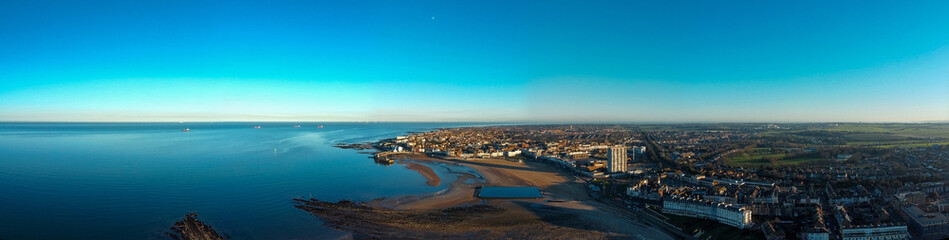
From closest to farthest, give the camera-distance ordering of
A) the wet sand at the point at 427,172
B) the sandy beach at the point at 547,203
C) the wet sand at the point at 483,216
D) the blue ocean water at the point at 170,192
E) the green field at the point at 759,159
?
the blue ocean water at the point at 170,192 < the wet sand at the point at 483,216 < the sandy beach at the point at 547,203 < the wet sand at the point at 427,172 < the green field at the point at 759,159

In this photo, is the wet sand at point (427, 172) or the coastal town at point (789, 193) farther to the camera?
the wet sand at point (427, 172)

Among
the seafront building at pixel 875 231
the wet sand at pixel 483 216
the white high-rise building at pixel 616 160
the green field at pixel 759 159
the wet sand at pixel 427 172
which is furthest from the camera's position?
the green field at pixel 759 159

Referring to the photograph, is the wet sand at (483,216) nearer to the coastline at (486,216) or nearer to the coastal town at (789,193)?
the coastline at (486,216)

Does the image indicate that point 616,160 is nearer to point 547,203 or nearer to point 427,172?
point 547,203

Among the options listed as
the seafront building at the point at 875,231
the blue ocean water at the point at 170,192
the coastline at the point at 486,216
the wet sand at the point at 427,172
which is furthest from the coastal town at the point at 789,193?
the blue ocean water at the point at 170,192

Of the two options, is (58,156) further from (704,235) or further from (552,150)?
(704,235)

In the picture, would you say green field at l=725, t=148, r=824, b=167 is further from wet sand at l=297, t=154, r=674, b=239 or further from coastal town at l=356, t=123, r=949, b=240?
wet sand at l=297, t=154, r=674, b=239

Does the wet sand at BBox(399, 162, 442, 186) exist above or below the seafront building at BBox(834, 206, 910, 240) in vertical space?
below

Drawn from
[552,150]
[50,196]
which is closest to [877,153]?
[552,150]

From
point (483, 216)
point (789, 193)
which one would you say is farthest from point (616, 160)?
point (483, 216)

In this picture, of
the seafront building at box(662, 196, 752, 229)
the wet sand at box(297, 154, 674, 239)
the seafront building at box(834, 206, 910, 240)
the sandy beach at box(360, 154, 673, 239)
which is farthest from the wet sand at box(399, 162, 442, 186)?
the seafront building at box(834, 206, 910, 240)
